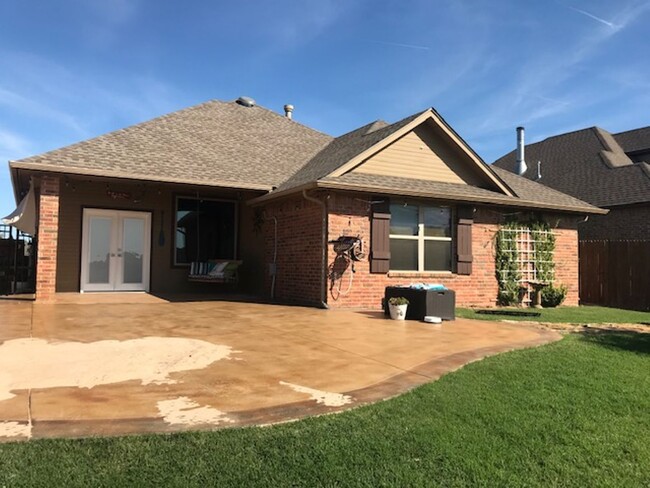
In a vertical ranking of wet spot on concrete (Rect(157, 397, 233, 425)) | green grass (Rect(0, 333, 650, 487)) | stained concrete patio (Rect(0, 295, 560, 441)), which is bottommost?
green grass (Rect(0, 333, 650, 487))

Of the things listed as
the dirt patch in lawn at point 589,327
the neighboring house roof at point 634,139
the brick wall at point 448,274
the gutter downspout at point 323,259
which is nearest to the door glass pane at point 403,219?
the brick wall at point 448,274

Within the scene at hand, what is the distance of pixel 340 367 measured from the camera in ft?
Result: 16.1

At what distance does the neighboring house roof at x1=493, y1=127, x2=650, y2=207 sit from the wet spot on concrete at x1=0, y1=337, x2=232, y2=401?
1874 cm

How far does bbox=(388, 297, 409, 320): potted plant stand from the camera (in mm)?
8586

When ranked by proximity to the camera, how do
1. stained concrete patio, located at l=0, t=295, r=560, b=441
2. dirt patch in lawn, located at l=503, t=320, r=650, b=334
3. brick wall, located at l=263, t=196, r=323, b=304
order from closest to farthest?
stained concrete patio, located at l=0, t=295, r=560, b=441 → dirt patch in lawn, located at l=503, t=320, r=650, b=334 → brick wall, located at l=263, t=196, r=323, b=304

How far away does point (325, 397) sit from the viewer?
3.88m

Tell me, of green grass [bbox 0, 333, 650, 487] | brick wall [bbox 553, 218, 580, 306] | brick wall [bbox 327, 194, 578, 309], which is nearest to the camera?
green grass [bbox 0, 333, 650, 487]

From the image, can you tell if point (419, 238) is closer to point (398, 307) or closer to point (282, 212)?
point (398, 307)

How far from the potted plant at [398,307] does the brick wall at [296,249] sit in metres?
2.12

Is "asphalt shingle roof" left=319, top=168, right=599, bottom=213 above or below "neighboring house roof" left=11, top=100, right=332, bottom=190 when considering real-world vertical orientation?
below

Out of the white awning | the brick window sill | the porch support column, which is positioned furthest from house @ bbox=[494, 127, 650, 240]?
the white awning

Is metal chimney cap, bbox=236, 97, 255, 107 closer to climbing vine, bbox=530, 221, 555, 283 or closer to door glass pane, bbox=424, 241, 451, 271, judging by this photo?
door glass pane, bbox=424, 241, 451, 271

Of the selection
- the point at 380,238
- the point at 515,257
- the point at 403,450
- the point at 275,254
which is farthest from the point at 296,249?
the point at 403,450

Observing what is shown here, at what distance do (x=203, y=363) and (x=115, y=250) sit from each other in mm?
8664
